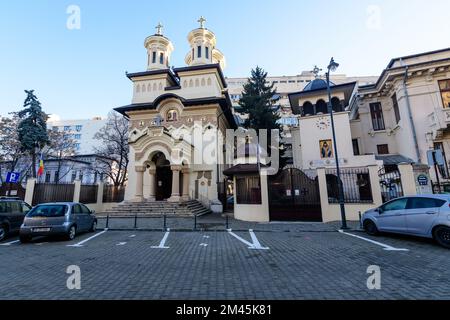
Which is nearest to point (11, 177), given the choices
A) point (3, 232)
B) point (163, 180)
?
point (3, 232)

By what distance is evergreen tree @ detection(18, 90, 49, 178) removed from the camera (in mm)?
23531

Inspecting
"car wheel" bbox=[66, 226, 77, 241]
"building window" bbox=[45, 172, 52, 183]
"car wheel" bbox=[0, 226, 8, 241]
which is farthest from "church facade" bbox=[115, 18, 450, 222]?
"building window" bbox=[45, 172, 52, 183]

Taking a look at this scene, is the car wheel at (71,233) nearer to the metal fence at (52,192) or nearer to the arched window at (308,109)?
the metal fence at (52,192)

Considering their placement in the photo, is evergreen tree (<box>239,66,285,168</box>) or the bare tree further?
the bare tree

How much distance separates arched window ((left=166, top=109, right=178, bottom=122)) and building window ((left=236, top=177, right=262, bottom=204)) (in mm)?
12080

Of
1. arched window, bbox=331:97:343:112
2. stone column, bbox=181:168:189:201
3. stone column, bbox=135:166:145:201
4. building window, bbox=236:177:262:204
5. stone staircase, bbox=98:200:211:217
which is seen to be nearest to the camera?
building window, bbox=236:177:262:204

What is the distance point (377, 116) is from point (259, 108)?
12.7 meters

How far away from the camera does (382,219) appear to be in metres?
8.28

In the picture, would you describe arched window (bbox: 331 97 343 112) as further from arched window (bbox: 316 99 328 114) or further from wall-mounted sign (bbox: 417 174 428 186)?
wall-mounted sign (bbox: 417 174 428 186)

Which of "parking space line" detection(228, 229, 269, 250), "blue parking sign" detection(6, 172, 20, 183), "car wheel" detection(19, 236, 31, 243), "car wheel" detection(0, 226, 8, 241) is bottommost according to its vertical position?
"parking space line" detection(228, 229, 269, 250)

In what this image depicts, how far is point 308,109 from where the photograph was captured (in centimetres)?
2248

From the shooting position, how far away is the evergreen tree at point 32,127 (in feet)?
77.2
